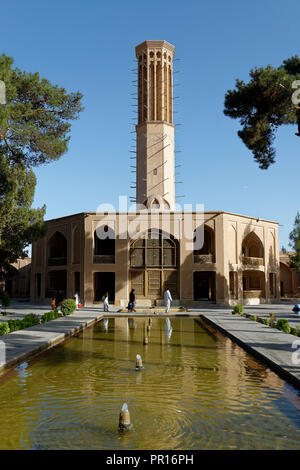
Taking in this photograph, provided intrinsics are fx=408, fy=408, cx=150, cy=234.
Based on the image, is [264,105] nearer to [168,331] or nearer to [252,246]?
[168,331]

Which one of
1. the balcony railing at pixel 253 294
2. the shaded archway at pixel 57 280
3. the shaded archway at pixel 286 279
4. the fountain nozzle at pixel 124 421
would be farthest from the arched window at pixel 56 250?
the fountain nozzle at pixel 124 421

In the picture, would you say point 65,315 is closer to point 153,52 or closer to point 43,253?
point 43,253

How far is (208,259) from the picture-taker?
28375mm

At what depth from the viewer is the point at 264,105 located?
14.6 meters

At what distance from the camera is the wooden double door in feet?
93.0

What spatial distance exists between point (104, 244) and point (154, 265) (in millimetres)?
5192

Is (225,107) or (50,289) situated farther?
(50,289)

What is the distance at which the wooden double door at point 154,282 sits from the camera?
93.0 feet

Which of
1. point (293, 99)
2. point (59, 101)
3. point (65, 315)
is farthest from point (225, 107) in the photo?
point (65, 315)

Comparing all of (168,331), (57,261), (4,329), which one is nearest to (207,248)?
(57,261)

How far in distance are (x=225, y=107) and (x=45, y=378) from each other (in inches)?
480

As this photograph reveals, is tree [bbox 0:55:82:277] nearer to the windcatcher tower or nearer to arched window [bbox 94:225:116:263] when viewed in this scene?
arched window [bbox 94:225:116:263]

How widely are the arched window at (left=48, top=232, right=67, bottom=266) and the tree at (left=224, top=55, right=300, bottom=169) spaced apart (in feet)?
63.8
